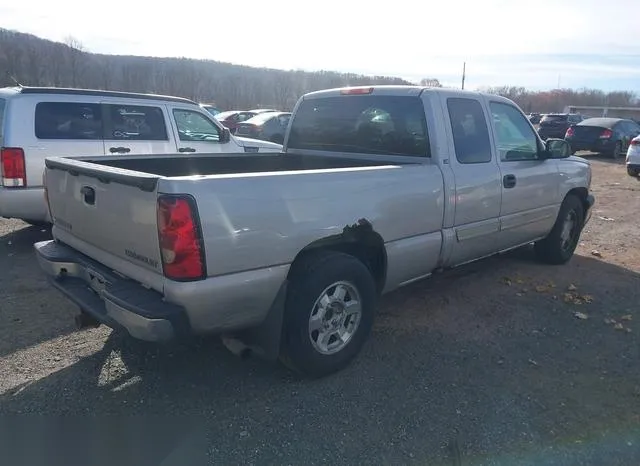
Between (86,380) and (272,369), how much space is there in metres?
1.23

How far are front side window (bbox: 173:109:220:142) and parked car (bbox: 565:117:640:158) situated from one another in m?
16.4

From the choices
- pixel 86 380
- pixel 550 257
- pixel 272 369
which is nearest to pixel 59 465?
pixel 86 380

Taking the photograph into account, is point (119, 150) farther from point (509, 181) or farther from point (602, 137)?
point (602, 137)

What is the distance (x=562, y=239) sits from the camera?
618cm

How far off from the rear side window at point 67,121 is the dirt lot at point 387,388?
2.24m

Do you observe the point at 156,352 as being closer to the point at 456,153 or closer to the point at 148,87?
the point at 456,153

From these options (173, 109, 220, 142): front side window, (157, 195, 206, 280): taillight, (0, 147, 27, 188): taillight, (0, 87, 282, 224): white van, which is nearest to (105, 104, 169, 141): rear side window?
(0, 87, 282, 224): white van

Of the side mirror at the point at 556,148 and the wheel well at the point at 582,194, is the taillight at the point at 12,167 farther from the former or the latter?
the wheel well at the point at 582,194

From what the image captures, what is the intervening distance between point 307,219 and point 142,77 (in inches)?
3062

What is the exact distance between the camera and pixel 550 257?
20.3 feet

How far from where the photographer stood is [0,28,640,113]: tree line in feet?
193

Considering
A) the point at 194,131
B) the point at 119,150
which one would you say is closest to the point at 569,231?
the point at 194,131

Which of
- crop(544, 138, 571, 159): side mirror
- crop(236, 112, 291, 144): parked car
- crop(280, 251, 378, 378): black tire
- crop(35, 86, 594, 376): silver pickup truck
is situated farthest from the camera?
crop(236, 112, 291, 144): parked car

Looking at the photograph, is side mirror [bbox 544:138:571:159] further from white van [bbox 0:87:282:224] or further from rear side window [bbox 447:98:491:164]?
white van [bbox 0:87:282:224]
